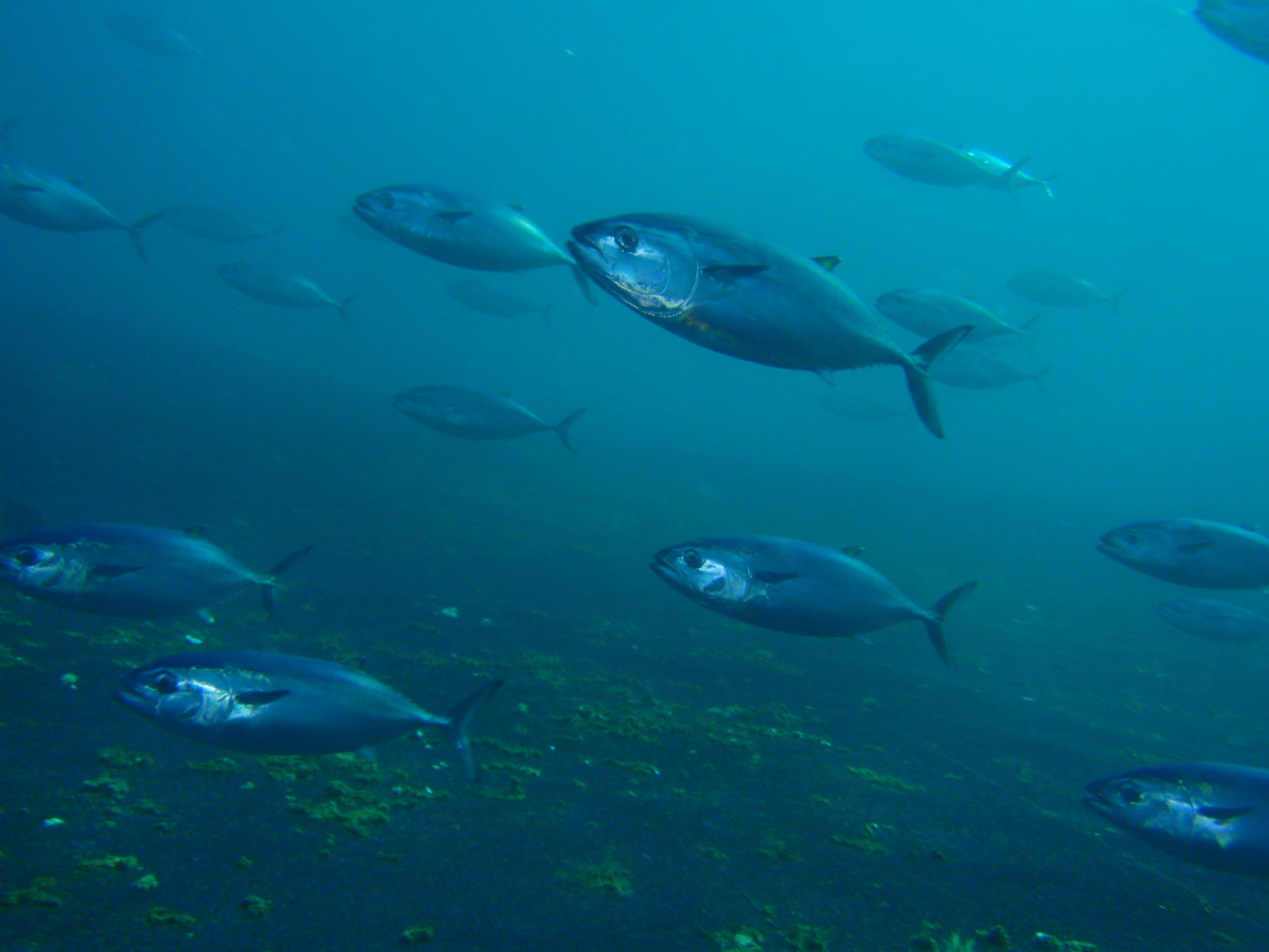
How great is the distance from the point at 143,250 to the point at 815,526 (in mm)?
11888

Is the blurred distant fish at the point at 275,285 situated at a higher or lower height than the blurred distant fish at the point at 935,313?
lower

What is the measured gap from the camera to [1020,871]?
273 centimetres

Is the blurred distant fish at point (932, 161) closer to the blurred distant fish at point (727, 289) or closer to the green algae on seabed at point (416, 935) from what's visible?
the blurred distant fish at point (727, 289)

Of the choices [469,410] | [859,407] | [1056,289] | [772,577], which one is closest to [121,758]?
[772,577]

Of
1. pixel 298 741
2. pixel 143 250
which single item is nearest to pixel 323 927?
pixel 298 741

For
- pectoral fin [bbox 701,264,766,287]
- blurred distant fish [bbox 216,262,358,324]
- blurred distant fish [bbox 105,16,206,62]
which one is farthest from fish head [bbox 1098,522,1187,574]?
blurred distant fish [bbox 105,16,206,62]

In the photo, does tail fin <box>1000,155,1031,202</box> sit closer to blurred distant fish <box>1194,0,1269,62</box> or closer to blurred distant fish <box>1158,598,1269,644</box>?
blurred distant fish <box>1194,0,1269,62</box>

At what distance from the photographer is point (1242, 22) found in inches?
140

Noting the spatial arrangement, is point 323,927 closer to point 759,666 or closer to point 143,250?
point 759,666

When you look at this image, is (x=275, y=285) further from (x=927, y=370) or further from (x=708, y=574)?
(x=927, y=370)

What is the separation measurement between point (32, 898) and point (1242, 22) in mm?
7087

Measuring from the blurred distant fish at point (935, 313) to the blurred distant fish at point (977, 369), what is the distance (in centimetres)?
232

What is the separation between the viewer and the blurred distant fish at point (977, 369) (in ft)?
27.0

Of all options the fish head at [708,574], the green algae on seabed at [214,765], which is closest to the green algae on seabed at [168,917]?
the green algae on seabed at [214,765]
